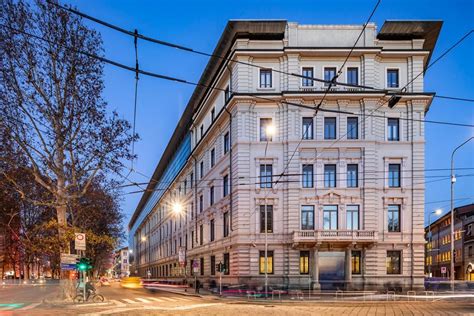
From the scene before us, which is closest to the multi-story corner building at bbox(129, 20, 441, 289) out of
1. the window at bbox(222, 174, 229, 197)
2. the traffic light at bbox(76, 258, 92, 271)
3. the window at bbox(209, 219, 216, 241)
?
the window at bbox(222, 174, 229, 197)

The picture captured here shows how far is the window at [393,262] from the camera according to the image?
42.4 meters

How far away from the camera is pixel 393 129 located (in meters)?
43.8

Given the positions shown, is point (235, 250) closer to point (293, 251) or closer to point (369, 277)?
point (293, 251)

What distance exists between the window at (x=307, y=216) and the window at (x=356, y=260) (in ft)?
13.9

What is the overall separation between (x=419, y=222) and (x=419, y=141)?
23.0 ft

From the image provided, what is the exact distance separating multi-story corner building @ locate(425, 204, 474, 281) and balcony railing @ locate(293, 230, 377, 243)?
133 ft

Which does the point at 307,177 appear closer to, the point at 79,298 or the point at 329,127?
the point at 329,127

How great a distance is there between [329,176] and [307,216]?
12.9 ft

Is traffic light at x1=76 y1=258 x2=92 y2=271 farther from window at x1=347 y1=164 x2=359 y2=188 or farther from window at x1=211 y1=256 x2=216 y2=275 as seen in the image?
window at x1=211 y1=256 x2=216 y2=275

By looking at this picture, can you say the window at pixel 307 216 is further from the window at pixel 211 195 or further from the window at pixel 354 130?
the window at pixel 211 195

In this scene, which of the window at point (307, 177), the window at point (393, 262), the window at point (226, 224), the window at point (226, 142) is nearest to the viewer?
the window at point (393, 262)

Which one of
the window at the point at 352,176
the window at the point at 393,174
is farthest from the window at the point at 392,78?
the window at the point at 352,176

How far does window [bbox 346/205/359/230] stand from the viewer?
42263 mm

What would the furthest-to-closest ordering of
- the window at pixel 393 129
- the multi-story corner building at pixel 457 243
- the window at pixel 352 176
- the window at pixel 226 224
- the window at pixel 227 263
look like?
the multi-story corner building at pixel 457 243 < the window at pixel 226 224 < the window at pixel 227 263 < the window at pixel 393 129 < the window at pixel 352 176
